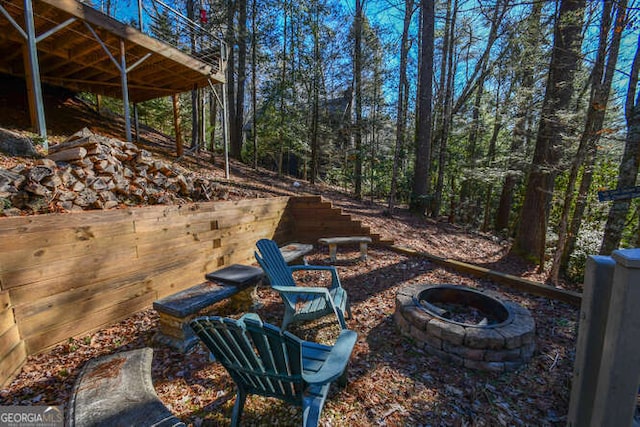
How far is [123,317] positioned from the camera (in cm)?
267

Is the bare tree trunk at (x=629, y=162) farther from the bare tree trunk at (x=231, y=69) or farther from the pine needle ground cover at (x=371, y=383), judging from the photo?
the bare tree trunk at (x=231, y=69)

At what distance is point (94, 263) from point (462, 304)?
152 inches

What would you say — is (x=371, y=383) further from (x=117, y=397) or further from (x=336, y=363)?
(x=117, y=397)

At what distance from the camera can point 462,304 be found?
3.04 m

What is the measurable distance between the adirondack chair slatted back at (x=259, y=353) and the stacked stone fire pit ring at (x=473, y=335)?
1.44 m

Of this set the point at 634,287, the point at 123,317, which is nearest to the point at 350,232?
the point at 123,317

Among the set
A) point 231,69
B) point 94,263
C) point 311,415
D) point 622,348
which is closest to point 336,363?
point 311,415

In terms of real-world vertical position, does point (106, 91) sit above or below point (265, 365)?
above

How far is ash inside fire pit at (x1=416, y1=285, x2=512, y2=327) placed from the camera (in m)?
2.72

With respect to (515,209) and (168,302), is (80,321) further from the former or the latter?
(515,209)

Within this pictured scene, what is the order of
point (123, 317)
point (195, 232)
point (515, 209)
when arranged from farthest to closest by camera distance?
point (515, 209)
point (195, 232)
point (123, 317)

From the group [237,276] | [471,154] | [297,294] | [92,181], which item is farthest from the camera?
[471,154]

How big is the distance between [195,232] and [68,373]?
5.71 ft

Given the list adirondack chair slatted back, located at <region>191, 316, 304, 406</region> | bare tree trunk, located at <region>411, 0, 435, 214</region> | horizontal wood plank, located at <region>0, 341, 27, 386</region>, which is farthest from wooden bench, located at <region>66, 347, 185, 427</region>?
bare tree trunk, located at <region>411, 0, 435, 214</region>
